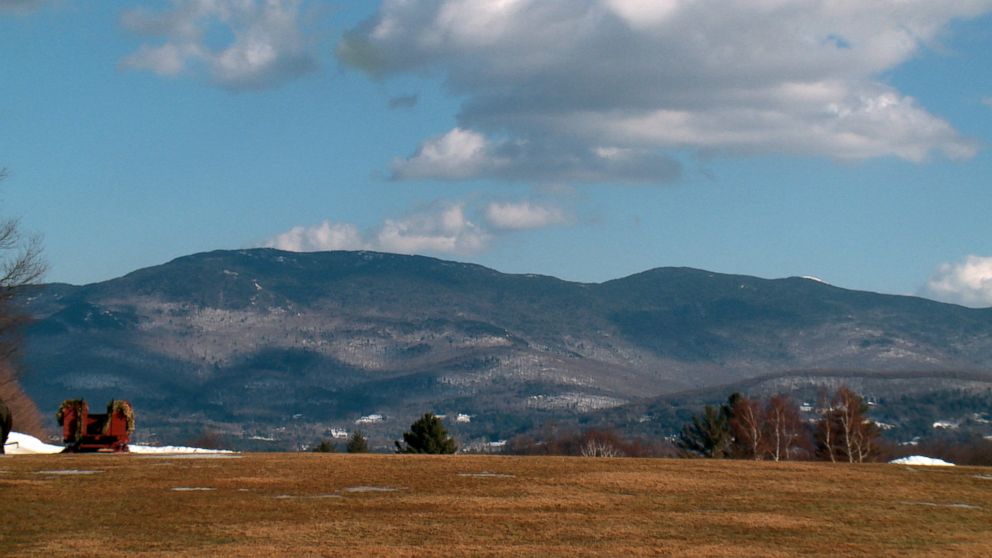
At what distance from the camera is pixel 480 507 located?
36.4m

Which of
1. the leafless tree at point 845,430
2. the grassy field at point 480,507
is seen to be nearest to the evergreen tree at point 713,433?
the leafless tree at point 845,430

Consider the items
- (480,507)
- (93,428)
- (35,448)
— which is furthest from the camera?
(35,448)

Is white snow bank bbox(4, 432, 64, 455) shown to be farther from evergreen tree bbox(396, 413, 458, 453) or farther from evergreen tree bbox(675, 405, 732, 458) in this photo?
evergreen tree bbox(675, 405, 732, 458)

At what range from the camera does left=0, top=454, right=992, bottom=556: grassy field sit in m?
30.0

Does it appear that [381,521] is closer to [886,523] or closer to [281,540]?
[281,540]

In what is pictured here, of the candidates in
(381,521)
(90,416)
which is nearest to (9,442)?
(90,416)

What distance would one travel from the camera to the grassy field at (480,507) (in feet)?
98.3

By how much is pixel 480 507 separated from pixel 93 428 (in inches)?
1041

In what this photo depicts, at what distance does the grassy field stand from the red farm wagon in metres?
5.90

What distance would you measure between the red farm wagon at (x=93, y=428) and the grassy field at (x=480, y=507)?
590 centimetres

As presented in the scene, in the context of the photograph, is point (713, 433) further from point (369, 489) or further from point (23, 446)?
point (369, 489)

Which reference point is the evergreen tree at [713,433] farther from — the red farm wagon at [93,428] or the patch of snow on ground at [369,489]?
the patch of snow on ground at [369,489]

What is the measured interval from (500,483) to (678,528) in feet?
34.4

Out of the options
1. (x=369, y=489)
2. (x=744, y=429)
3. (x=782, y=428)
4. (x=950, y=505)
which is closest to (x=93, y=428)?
(x=369, y=489)
